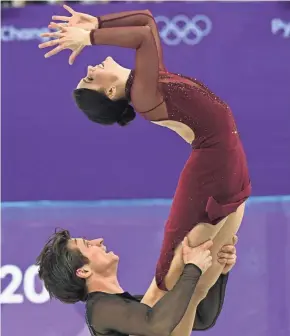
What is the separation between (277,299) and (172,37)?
5.54 ft

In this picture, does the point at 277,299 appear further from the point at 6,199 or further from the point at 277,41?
the point at 6,199

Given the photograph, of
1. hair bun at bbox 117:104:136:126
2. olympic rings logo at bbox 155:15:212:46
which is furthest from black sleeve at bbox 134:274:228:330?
olympic rings logo at bbox 155:15:212:46

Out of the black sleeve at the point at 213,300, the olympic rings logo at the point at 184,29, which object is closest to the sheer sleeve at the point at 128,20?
the black sleeve at the point at 213,300

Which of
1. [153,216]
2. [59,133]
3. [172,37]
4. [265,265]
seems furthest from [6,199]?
[265,265]

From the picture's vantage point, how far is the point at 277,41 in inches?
158

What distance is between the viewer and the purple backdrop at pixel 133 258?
2928 millimetres

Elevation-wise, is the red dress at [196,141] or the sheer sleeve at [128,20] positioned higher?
the sheer sleeve at [128,20]

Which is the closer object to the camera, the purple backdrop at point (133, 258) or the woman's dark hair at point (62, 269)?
the woman's dark hair at point (62, 269)

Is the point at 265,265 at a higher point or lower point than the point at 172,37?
lower

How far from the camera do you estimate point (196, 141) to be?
2.17m

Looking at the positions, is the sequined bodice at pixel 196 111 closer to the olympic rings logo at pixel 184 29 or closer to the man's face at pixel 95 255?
the man's face at pixel 95 255

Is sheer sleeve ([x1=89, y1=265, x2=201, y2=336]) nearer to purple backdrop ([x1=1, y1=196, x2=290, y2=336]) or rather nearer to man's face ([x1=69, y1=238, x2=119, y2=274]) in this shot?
man's face ([x1=69, y1=238, x2=119, y2=274])

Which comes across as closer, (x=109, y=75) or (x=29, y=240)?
(x=109, y=75)

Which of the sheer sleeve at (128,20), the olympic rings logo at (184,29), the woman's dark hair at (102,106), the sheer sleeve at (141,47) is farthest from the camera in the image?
the olympic rings logo at (184,29)
